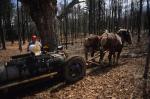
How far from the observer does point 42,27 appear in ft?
44.5

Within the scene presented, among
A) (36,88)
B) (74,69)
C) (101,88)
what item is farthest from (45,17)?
(101,88)

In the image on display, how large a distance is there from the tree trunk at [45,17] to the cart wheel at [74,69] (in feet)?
9.23

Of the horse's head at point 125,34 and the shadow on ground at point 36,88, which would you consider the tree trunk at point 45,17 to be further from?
the horse's head at point 125,34

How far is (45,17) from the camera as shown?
529 inches

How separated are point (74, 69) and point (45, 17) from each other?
3.85 meters

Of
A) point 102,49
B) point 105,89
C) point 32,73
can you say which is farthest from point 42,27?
point 105,89

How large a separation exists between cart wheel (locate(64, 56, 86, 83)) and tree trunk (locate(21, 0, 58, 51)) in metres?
2.81

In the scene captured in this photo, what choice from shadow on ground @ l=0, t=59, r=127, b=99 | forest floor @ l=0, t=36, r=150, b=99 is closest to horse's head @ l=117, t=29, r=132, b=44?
forest floor @ l=0, t=36, r=150, b=99

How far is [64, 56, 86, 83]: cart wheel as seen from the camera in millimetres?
10453

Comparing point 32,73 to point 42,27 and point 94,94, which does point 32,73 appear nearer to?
point 94,94

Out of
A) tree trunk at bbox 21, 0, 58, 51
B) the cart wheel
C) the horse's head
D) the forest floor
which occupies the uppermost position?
tree trunk at bbox 21, 0, 58, 51

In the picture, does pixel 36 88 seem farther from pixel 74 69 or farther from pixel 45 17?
pixel 45 17

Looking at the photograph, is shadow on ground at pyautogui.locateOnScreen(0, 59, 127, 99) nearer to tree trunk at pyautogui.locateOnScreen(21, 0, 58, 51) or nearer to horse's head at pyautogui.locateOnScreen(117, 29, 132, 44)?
tree trunk at pyautogui.locateOnScreen(21, 0, 58, 51)

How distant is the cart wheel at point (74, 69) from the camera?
10.5m
